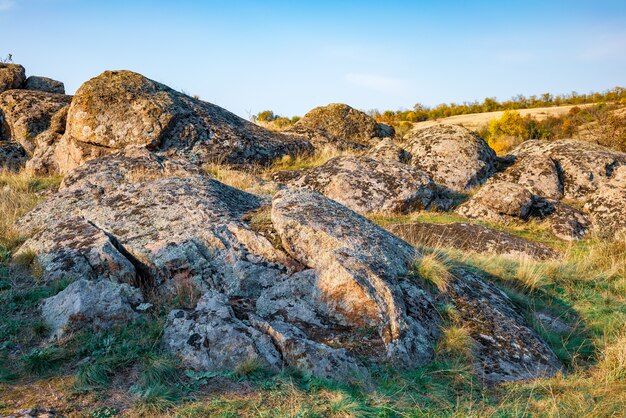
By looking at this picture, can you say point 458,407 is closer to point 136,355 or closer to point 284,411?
point 284,411

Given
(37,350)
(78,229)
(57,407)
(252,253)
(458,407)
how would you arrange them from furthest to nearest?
1. (78,229)
2. (252,253)
3. (37,350)
4. (458,407)
5. (57,407)

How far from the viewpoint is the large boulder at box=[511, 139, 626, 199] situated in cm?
1497

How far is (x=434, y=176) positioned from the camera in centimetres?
1561

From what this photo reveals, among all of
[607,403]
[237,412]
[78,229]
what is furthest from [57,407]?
[607,403]

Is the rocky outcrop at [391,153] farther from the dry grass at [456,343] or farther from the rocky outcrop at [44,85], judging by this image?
the rocky outcrop at [44,85]

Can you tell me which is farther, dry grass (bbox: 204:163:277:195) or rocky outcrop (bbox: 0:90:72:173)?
rocky outcrop (bbox: 0:90:72:173)

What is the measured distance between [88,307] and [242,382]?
6.11 ft

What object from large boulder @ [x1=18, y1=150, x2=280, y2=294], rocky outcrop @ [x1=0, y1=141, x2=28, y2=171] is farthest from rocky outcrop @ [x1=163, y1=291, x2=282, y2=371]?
rocky outcrop @ [x1=0, y1=141, x2=28, y2=171]

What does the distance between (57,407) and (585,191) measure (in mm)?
15058

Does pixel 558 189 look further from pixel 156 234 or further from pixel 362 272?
pixel 156 234

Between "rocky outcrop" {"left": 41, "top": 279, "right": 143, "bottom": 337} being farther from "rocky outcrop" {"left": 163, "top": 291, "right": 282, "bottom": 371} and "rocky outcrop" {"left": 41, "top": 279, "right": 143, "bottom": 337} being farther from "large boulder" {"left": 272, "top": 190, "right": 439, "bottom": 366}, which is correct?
"large boulder" {"left": 272, "top": 190, "right": 439, "bottom": 366}

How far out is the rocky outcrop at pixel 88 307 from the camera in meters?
4.95

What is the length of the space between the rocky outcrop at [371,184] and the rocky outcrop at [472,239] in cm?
185

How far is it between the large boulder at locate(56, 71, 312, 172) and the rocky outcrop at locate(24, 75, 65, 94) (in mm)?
6567
